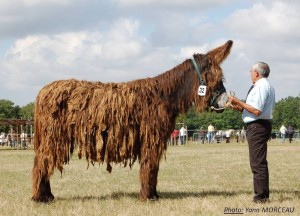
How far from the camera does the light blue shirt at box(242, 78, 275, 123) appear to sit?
29.4 feet

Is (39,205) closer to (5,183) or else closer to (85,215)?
(85,215)

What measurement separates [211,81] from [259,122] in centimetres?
114

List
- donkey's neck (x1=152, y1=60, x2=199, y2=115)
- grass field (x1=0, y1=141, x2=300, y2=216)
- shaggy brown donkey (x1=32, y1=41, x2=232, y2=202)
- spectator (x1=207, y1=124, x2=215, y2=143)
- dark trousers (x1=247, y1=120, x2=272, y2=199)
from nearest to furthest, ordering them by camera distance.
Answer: grass field (x1=0, y1=141, x2=300, y2=216)
dark trousers (x1=247, y1=120, x2=272, y2=199)
shaggy brown donkey (x1=32, y1=41, x2=232, y2=202)
donkey's neck (x1=152, y1=60, x2=199, y2=115)
spectator (x1=207, y1=124, x2=215, y2=143)

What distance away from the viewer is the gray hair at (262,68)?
920 cm

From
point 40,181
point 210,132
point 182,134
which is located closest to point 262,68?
point 40,181

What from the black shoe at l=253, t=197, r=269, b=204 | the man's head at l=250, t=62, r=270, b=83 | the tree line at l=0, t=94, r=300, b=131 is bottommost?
the black shoe at l=253, t=197, r=269, b=204

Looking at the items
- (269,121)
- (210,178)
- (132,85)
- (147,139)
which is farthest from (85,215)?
(210,178)

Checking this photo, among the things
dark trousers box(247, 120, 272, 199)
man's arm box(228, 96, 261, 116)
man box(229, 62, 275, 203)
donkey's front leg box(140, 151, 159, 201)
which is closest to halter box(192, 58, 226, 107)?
man's arm box(228, 96, 261, 116)

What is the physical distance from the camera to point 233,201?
9.27 m

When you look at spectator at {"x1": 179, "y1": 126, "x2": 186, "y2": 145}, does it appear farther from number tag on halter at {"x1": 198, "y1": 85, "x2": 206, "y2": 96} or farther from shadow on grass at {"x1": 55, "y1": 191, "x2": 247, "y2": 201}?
number tag on halter at {"x1": 198, "y1": 85, "x2": 206, "y2": 96}

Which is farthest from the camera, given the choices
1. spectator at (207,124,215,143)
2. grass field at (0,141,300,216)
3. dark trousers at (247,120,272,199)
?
spectator at (207,124,215,143)

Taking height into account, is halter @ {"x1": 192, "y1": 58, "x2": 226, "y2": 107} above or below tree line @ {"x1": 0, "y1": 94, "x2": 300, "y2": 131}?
below

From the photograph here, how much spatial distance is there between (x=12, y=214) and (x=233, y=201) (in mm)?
3807

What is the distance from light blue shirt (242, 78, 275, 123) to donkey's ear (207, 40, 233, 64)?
2.79ft
